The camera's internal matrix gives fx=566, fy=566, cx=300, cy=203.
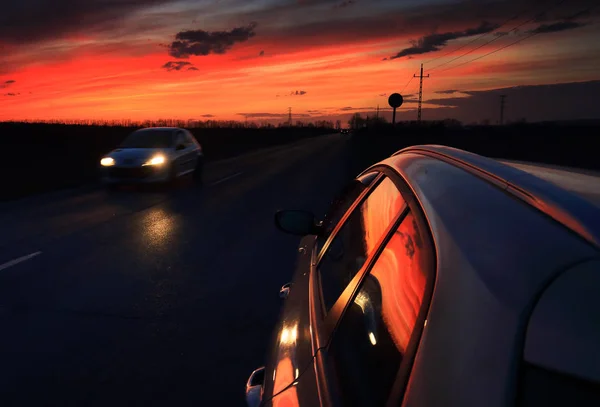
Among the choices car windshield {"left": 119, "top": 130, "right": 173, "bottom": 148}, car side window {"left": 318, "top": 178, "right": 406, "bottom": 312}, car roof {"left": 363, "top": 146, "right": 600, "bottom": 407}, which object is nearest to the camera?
car roof {"left": 363, "top": 146, "right": 600, "bottom": 407}

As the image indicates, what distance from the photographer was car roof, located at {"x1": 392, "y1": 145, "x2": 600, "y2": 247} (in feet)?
3.76

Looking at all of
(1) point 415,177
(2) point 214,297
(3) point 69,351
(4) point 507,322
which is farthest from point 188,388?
(4) point 507,322

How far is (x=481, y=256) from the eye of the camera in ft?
4.07

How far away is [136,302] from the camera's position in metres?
5.81

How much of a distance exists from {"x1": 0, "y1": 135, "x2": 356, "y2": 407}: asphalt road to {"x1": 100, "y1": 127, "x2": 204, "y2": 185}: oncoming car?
3.21 metres

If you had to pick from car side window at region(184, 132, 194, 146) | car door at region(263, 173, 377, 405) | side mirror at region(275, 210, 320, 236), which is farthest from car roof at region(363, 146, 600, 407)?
car side window at region(184, 132, 194, 146)

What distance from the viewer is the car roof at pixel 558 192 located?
115 cm

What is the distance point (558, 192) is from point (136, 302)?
512 cm

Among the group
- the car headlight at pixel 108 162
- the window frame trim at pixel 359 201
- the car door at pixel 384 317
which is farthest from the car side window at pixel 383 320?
the car headlight at pixel 108 162

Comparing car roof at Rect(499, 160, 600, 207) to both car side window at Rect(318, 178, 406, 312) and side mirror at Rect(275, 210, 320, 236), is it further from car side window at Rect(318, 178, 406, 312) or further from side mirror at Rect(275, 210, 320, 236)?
side mirror at Rect(275, 210, 320, 236)

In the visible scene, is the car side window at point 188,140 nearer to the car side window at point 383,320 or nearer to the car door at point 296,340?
the car door at point 296,340

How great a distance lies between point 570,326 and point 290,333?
1.68m

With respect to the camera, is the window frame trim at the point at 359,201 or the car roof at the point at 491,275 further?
the window frame trim at the point at 359,201

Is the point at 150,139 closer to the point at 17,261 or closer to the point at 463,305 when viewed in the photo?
the point at 17,261
